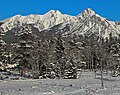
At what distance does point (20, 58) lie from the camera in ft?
A: 233

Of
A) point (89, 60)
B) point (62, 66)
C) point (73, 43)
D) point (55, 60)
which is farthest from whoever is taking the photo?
point (89, 60)

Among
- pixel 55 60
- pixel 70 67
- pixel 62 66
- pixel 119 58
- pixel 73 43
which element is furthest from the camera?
pixel 119 58

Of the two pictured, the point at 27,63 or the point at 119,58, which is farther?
the point at 119,58

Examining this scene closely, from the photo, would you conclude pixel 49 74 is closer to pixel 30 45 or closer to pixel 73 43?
pixel 30 45

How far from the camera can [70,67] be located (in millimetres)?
69375

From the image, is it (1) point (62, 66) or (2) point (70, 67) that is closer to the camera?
(2) point (70, 67)

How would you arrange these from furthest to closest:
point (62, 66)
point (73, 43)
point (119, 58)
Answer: point (119, 58)
point (73, 43)
point (62, 66)

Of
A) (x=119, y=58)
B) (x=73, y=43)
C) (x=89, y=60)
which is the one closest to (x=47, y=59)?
(x=73, y=43)

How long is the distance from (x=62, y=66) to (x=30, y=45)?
8.17 metres

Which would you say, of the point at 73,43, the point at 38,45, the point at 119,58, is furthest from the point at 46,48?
the point at 119,58

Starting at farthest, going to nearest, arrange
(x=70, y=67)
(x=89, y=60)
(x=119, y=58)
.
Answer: (x=89, y=60), (x=119, y=58), (x=70, y=67)

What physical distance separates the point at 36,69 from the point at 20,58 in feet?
24.8

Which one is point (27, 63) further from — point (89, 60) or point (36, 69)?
point (89, 60)

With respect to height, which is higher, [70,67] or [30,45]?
[30,45]
